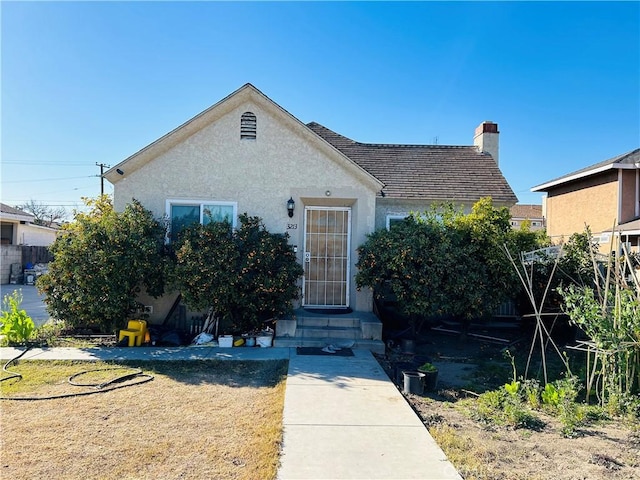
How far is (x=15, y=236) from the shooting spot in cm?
2509

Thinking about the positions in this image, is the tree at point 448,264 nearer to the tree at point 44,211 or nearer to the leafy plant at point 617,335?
the leafy plant at point 617,335

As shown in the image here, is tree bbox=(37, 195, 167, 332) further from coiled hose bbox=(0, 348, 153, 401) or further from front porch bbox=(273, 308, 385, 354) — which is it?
front porch bbox=(273, 308, 385, 354)

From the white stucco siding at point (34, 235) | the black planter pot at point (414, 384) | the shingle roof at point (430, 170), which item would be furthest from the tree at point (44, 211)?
the black planter pot at point (414, 384)

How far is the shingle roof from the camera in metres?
12.4

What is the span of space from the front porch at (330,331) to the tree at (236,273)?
0.50 meters

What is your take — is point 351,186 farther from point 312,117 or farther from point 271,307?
point 312,117

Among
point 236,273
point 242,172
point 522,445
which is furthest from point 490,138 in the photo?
point 522,445

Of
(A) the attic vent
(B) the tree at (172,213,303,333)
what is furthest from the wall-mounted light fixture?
(A) the attic vent

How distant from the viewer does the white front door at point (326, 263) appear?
10.4 metres

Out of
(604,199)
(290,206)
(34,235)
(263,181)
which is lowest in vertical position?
(34,235)

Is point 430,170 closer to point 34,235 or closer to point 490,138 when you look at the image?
point 490,138

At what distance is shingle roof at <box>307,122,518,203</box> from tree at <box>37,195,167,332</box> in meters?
6.04

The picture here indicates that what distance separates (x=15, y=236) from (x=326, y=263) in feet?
82.3

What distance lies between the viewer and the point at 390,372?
729 centimetres
